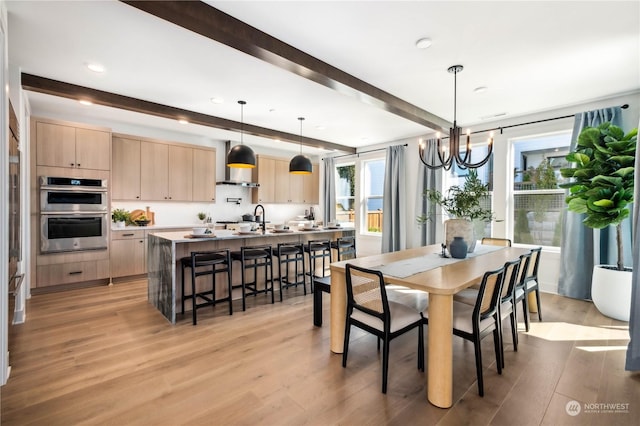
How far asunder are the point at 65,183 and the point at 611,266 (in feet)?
23.5

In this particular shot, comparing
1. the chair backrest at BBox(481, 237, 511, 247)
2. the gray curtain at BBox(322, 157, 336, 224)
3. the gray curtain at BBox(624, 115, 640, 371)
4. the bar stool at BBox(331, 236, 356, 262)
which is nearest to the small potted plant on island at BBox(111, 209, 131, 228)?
the bar stool at BBox(331, 236, 356, 262)

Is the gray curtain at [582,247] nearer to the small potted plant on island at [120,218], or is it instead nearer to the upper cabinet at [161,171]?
the upper cabinet at [161,171]

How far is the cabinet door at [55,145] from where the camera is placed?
163 inches

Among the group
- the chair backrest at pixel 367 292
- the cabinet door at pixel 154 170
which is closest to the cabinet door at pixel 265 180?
the cabinet door at pixel 154 170

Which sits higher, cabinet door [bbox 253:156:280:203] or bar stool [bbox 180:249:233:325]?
cabinet door [bbox 253:156:280:203]

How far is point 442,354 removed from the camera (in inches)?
75.1

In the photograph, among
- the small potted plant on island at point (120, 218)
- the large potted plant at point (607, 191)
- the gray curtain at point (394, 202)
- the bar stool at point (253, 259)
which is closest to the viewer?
the large potted plant at point (607, 191)

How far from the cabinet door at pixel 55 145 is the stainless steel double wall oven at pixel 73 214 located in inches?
9.3

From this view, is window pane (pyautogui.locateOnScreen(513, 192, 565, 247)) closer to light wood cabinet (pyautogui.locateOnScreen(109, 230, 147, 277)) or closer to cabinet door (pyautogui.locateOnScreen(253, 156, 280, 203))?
cabinet door (pyautogui.locateOnScreen(253, 156, 280, 203))

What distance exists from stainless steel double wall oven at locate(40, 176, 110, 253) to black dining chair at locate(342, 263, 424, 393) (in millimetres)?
4188

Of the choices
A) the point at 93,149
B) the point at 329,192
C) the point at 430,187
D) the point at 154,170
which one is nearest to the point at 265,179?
the point at 329,192

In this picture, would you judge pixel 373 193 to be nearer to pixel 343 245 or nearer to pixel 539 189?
pixel 343 245

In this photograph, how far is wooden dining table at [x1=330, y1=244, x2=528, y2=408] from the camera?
191 centimetres

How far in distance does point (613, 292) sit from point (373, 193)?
4.49m
